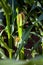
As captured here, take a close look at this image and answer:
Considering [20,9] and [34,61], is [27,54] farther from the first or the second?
[34,61]

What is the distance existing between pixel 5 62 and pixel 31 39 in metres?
0.95

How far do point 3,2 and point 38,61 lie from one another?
2.40 ft

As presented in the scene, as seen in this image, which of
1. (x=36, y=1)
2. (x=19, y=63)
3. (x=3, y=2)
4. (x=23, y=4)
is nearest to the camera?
(x=19, y=63)

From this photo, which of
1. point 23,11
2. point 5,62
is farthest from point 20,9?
point 5,62

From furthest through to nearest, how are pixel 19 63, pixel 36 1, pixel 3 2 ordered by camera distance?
pixel 36 1 < pixel 3 2 < pixel 19 63

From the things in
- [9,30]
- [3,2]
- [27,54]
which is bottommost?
[27,54]

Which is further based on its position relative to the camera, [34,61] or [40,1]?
[40,1]

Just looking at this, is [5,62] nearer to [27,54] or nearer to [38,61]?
[38,61]

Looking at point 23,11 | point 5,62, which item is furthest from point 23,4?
point 5,62

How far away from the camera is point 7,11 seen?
0.84m

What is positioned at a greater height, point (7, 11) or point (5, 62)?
point (7, 11)

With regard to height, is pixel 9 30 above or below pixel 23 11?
below

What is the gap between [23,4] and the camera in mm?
1090

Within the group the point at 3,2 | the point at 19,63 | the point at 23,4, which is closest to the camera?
the point at 19,63
